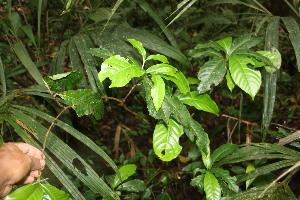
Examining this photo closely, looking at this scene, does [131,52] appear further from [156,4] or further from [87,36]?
[156,4]

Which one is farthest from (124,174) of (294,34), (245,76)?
(294,34)

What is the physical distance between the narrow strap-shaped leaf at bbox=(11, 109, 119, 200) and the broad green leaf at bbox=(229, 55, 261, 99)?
46 centimetres

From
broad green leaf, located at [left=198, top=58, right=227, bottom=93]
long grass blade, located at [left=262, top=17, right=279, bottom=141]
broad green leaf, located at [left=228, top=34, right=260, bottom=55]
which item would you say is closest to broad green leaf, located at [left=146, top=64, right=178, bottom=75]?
broad green leaf, located at [left=198, top=58, right=227, bottom=93]

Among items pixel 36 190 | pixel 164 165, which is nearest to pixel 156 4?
pixel 164 165

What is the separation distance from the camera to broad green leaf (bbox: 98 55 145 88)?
64 centimetres

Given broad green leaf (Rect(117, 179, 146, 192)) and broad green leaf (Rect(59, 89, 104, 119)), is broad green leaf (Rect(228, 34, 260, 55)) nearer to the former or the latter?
broad green leaf (Rect(59, 89, 104, 119))

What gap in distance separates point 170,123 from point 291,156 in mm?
370

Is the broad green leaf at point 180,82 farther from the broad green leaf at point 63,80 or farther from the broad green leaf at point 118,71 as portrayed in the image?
the broad green leaf at point 63,80

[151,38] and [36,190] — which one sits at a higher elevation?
[151,38]

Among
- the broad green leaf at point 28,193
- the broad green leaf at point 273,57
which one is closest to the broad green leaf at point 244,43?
the broad green leaf at point 273,57

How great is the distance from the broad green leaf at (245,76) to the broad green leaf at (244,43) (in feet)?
0.25

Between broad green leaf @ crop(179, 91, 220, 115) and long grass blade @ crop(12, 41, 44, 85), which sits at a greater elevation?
long grass blade @ crop(12, 41, 44, 85)

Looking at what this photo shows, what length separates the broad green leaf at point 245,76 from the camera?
730mm

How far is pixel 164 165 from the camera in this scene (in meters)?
1.27
